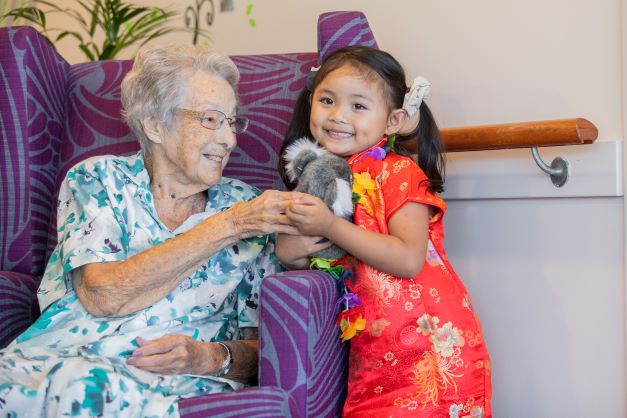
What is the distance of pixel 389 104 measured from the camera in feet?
5.91

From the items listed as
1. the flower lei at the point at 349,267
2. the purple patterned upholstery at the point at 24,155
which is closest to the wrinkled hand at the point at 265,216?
the flower lei at the point at 349,267

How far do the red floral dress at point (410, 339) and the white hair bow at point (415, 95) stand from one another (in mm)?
145

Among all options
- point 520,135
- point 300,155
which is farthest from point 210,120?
point 520,135

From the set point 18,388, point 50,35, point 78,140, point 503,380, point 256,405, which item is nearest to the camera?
point 256,405

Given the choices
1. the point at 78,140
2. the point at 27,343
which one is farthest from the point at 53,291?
the point at 78,140

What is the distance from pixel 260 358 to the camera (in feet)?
5.04

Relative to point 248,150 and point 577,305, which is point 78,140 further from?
point 577,305

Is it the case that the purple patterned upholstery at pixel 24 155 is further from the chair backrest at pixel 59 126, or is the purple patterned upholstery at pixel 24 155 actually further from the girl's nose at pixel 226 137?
the girl's nose at pixel 226 137

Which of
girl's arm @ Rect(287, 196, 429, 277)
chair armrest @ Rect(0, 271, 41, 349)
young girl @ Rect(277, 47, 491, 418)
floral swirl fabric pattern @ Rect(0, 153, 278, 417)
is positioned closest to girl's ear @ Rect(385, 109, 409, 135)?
young girl @ Rect(277, 47, 491, 418)

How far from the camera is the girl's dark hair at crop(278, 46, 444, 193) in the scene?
5.87ft

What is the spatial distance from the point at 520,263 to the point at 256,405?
0.93m

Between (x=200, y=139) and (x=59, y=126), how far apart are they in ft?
2.12

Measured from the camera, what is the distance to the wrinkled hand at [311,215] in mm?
1570

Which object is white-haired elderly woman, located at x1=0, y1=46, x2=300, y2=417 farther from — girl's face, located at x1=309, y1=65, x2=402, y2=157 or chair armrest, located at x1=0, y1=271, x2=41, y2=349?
girl's face, located at x1=309, y1=65, x2=402, y2=157
